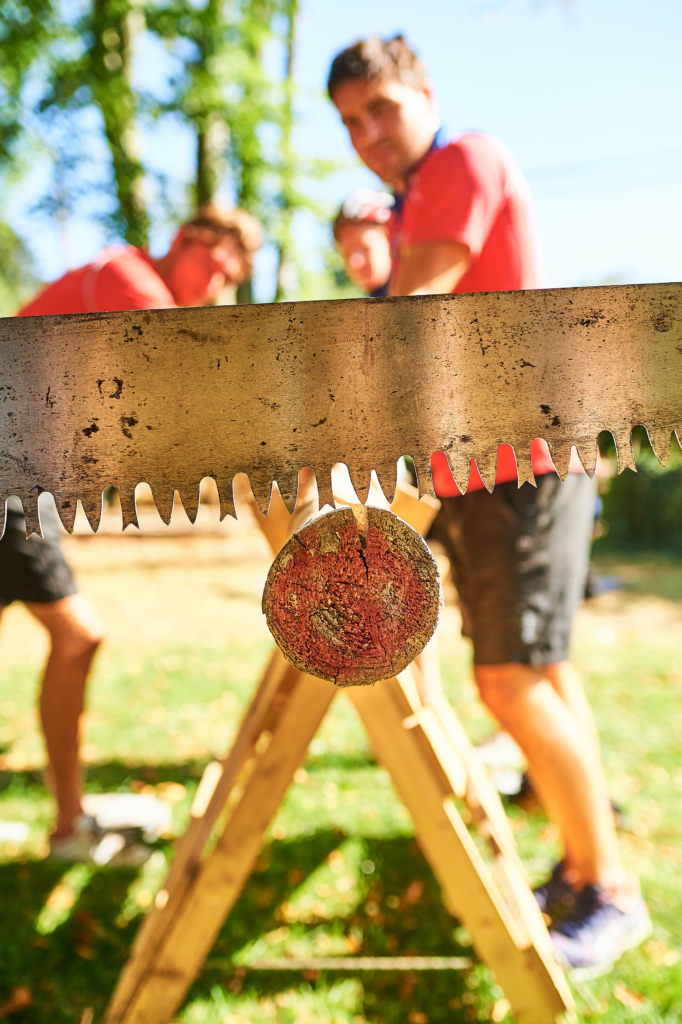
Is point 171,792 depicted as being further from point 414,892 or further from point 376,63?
point 376,63

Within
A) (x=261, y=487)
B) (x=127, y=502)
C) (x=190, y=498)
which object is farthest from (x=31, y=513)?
(x=261, y=487)

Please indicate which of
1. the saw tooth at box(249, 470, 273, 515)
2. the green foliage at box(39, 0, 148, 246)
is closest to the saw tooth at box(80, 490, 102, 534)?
the saw tooth at box(249, 470, 273, 515)

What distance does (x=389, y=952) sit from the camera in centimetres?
209

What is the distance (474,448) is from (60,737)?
2.05 meters

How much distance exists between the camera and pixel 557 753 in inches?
72.4

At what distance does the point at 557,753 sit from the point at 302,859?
1270 mm

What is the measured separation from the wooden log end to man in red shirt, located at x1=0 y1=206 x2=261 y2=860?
1353mm

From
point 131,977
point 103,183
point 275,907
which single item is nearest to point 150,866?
point 275,907

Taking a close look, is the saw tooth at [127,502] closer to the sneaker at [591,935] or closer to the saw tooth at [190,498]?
the saw tooth at [190,498]

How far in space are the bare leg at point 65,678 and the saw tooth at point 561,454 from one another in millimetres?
1871

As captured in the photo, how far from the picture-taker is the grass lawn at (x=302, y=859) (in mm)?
1915

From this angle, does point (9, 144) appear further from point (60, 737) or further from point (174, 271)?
point (60, 737)

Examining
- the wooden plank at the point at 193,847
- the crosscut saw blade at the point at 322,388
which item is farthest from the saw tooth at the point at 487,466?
the wooden plank at the point at 193,847

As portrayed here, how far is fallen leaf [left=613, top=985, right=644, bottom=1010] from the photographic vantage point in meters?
1.85
